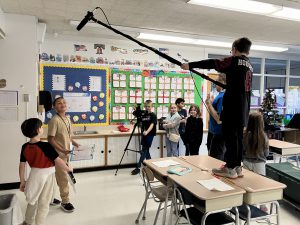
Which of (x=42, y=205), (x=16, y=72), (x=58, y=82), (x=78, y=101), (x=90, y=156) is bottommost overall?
(x=90, y=156)

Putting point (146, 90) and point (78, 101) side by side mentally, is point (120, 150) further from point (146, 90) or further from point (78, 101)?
point (146, 90)

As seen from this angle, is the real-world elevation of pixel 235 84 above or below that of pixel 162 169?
above

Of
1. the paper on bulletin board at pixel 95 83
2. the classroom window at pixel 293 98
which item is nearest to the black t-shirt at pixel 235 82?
the paper on bulletin board at pixel 95 83

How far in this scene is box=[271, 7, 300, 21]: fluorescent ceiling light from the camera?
3372mm

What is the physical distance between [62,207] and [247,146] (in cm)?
258

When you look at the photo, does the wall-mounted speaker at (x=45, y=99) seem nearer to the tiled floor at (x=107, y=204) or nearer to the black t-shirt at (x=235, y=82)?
the tiled floor at (x=107, y=204)

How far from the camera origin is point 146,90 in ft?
18.9

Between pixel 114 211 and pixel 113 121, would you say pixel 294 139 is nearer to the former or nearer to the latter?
pixel 113 121

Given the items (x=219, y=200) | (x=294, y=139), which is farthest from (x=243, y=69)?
(x=294, y=139)

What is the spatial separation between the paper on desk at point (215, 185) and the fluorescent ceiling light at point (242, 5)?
2118mm

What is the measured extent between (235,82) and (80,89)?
381 cm

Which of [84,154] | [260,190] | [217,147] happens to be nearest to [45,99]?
[84,154]

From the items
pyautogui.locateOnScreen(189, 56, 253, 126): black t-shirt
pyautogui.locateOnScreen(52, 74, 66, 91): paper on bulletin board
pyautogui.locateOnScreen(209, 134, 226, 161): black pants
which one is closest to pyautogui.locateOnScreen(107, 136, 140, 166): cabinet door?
pyautogui.locateOnScreen(52, 74, 66, 91): paper on bulletin board

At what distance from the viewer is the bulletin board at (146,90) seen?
5.52 meters
